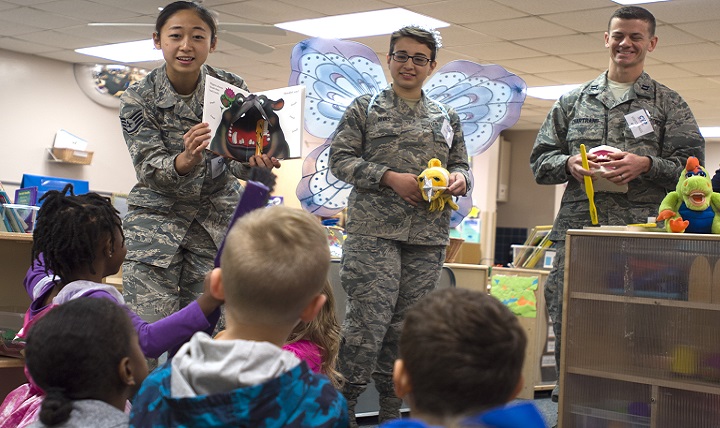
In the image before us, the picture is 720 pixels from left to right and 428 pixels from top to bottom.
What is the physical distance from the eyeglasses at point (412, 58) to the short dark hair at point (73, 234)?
4.39ft

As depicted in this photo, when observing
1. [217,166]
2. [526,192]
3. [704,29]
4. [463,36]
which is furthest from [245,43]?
[526,192]

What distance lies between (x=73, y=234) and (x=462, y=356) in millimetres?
1161

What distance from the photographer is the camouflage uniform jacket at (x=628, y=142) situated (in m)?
3.16

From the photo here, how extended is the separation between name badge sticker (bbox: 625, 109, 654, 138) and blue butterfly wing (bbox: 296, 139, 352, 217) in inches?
45.1

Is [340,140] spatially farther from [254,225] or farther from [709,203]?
[254,225]

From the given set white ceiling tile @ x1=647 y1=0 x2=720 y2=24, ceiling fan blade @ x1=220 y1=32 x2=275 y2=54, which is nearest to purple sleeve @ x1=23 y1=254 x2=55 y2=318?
ceiling fan blade @ x1=220 y1=32 x2=275 y2=54

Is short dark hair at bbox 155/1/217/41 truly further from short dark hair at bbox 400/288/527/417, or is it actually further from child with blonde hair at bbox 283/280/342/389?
short dark hair at bbox 400/288/527/417

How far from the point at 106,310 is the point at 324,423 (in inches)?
18.2

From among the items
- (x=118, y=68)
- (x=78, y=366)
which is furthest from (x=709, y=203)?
(x=118, y=68)

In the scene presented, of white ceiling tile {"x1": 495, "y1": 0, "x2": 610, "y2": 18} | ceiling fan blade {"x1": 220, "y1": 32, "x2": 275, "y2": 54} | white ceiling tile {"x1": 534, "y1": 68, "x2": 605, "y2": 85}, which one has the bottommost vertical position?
ceiling fan blade {"x1": 220, "y1": 32, "x2": 275, "y2": 54}

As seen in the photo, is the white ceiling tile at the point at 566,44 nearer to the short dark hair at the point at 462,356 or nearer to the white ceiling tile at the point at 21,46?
the white ceiling tile at the point at 21,46

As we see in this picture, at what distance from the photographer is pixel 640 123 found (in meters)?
3.15

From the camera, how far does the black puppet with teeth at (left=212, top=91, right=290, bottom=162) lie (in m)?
2.43

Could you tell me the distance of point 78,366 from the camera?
1445 millimetres
